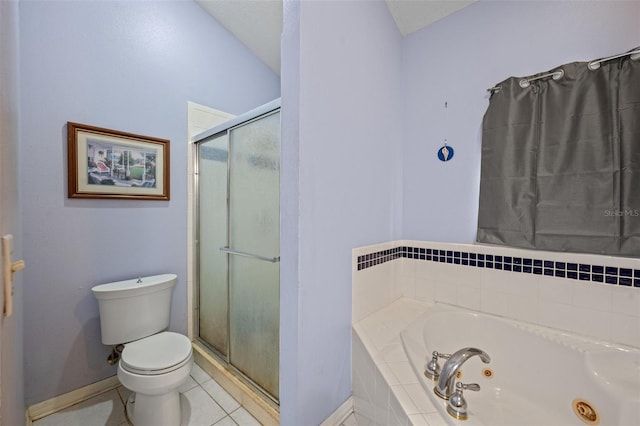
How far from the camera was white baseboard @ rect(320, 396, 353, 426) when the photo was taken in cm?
116

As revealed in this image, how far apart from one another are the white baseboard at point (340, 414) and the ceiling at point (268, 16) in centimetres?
234

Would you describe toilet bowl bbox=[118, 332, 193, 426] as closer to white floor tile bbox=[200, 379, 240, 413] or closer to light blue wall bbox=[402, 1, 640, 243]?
white floor tile bbox=[200, 379, 240, 413]

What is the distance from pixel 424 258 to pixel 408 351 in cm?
75

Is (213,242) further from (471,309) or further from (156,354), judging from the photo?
(471,309)

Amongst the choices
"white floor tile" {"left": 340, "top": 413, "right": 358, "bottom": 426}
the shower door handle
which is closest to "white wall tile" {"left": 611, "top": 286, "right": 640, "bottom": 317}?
"white floor tile" {"left": 340, "top": 413, "right": 358, "bottom": 426}

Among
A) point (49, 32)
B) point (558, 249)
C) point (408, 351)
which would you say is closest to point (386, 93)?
point (558, 249)

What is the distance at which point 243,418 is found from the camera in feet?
4.78

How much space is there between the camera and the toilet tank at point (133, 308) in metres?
1.52

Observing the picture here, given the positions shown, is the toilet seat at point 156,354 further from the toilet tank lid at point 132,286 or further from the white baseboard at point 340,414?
the white baseboard at point 340,414

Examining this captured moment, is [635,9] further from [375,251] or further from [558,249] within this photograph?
[375,251]

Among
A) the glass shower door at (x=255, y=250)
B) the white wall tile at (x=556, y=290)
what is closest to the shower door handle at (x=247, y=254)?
the glass shower door at (x=255, y=250)

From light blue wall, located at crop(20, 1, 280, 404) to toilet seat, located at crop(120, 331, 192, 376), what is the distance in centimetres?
38

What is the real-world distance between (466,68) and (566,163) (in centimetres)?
80

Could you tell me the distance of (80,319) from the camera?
1.57 meters
